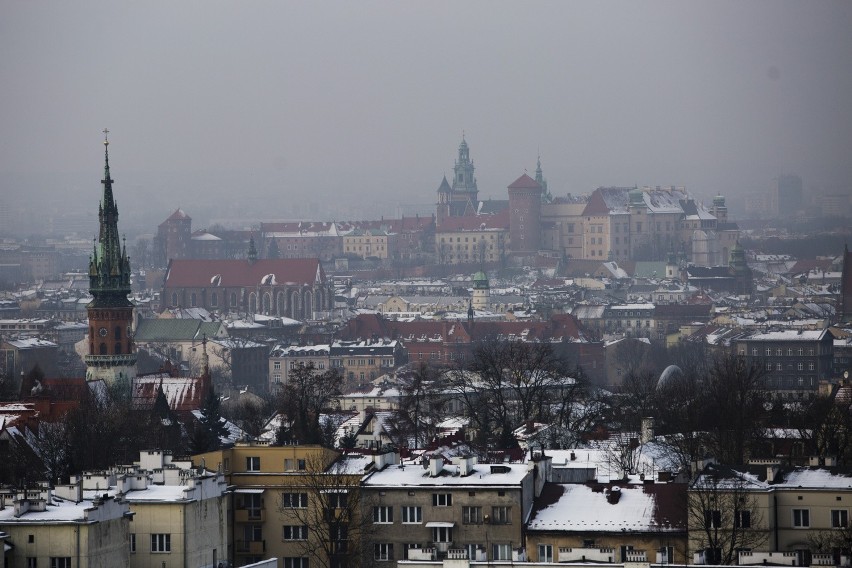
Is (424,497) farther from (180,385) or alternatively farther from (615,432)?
(180,385)

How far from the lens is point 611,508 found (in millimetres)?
41906

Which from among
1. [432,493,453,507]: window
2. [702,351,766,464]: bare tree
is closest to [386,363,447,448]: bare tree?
[702,351,766,464]: bare tree

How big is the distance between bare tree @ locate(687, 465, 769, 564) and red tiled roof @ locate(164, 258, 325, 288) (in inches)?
5338

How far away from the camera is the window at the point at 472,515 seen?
139 ft

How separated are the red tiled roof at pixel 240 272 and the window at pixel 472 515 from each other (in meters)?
133

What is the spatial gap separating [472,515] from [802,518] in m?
5.52

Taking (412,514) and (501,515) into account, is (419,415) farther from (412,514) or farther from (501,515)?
(501,515)

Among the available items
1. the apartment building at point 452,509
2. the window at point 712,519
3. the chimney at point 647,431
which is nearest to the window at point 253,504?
the apartment building at point 452,509

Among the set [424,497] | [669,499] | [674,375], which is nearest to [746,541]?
[669,499]

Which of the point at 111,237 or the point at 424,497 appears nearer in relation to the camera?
the point at 424,497

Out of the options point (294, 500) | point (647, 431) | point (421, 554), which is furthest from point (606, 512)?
point (647, 431)

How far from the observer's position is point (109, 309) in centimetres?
8431

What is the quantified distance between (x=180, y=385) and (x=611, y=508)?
45.5 metres

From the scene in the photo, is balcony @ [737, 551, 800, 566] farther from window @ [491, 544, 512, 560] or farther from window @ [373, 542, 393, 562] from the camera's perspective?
window @ [373, 542, 393, 562]
